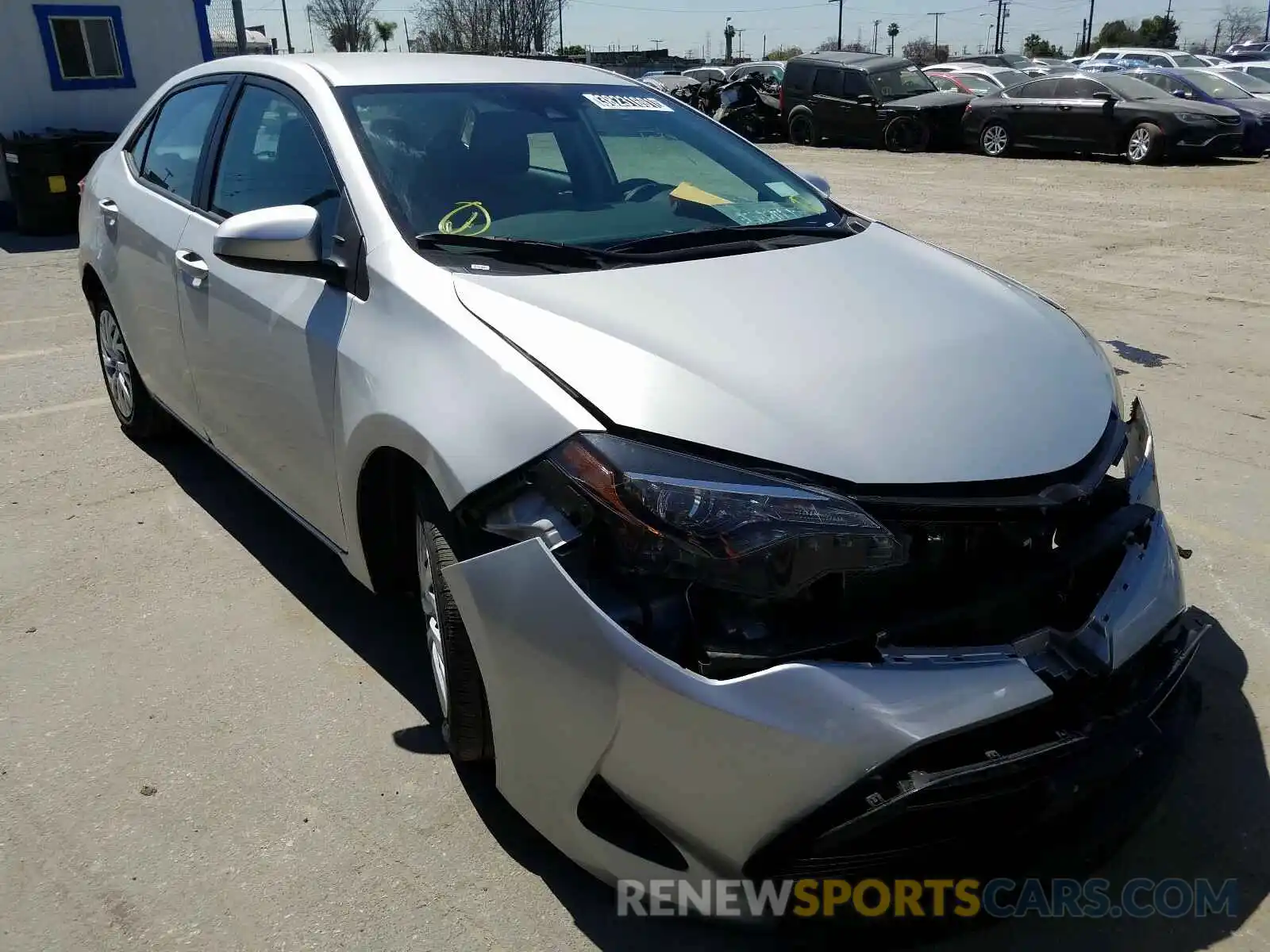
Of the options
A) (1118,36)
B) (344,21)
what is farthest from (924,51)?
(344,21)

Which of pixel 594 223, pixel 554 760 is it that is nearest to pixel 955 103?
pixel 594 223

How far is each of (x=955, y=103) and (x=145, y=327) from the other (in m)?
19.4

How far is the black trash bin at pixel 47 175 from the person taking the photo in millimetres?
12062

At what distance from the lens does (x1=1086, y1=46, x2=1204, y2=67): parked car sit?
93.1ft

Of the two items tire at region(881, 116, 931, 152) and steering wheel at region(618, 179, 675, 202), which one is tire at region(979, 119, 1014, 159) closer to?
tire at region(881, 116, 931, 152)

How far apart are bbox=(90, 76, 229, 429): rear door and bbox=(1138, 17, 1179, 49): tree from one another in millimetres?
76717

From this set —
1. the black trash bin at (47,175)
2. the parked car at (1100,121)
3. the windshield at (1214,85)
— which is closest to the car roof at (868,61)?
the parked car at (1100,121)

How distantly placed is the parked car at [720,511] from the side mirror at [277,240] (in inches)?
0.4

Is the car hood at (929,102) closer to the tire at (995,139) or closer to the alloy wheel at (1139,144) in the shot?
the tire at (995,139)

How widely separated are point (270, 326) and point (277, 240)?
15.0 inches

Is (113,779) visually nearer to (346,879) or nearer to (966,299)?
(346,879)

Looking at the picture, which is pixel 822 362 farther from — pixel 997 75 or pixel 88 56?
pixel 997 75

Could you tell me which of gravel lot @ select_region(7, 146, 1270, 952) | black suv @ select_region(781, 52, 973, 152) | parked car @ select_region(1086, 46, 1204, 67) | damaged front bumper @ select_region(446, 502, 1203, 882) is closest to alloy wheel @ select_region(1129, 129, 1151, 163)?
black suv @ select_region(781, 52, 973, 152)

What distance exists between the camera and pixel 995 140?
63.5 feet
